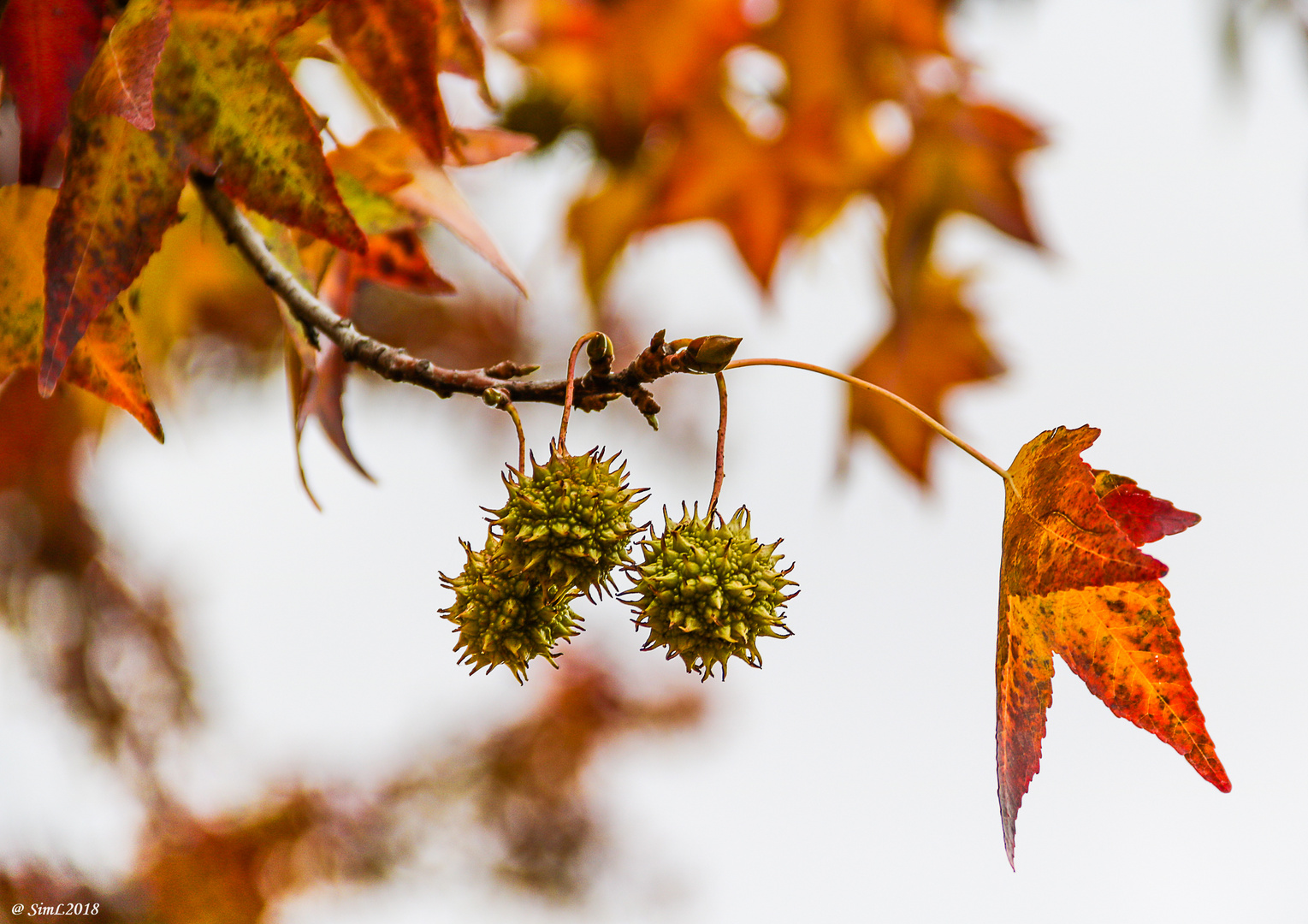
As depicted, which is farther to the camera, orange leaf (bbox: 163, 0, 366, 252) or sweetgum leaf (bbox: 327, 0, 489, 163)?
sweetgum leaf (bbox: 327, 0, 489, 163)

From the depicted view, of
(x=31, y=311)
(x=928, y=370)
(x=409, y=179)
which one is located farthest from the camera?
(x=928, y=370)

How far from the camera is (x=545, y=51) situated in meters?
2.07

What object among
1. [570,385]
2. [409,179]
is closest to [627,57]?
[409,179]

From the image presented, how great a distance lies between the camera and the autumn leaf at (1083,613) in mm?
598

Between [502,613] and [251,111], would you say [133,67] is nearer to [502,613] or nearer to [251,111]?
[251,111]

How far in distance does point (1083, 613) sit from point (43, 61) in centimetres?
85

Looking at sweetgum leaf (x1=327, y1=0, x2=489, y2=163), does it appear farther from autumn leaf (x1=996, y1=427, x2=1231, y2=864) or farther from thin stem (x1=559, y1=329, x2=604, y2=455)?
autumn leaf (x1=996, y1=427, x2=1231, y2=864)

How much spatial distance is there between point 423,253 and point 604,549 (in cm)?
45

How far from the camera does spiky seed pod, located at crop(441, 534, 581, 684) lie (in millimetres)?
661

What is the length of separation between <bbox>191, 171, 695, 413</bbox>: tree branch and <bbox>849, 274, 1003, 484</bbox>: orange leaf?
141 cm

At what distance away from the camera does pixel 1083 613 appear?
639mm

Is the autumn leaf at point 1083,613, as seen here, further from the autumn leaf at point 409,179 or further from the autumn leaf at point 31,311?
the autumn leaf at point 31,311

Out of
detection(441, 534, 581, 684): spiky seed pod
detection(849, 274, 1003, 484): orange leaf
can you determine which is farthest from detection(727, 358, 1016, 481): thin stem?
detection(849, 274, 1003, 484): orange leaf

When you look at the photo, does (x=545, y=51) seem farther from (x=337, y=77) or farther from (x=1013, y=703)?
(x=1013, y=703)
